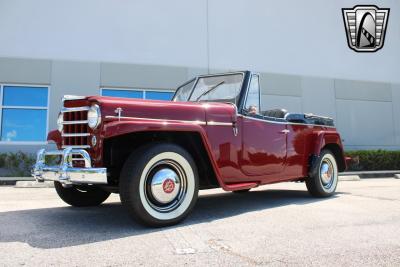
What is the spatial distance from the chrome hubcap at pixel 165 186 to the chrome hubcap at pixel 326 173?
2929mm

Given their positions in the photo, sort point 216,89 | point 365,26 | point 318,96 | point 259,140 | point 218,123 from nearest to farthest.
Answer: point 218,123, point 259,140, point 216,89, point 318,96, point 365,26

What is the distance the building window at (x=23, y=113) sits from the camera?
11.4 metres

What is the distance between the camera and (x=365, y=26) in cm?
1457

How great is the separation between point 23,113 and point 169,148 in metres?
9.35

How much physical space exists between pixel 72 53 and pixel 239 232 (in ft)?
32.7

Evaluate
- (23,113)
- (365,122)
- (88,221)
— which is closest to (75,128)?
(88,221)

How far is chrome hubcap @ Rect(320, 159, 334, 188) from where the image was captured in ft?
19.5

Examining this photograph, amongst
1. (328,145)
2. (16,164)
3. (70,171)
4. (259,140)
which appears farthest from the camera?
(16,164)

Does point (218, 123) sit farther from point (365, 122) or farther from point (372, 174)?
point (365, 122)

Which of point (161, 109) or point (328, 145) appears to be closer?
point (161, 109)

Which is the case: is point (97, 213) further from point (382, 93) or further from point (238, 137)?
point (382, 93)

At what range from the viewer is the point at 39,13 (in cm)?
1167

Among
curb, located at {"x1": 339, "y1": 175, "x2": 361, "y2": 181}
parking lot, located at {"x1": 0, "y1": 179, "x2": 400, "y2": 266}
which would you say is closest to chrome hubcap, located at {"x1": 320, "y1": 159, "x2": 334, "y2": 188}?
parking lot, located at {"x1": 0, "y1": 179, "x2": 400, "y2": 266}

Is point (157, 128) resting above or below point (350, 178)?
above
